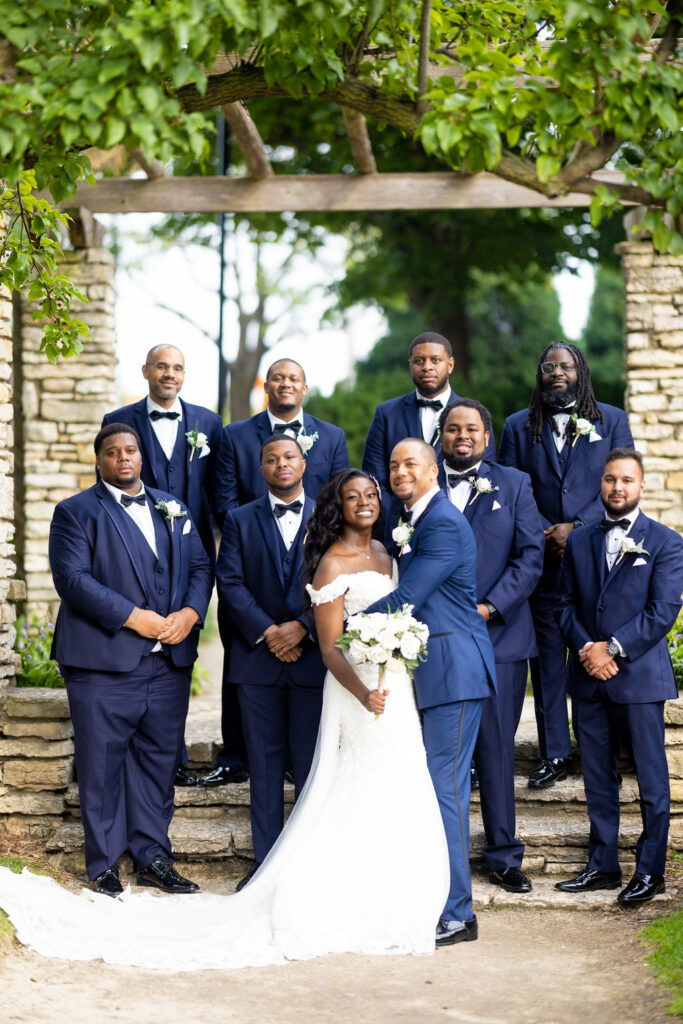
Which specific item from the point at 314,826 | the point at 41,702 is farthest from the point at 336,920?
the point at 41,702

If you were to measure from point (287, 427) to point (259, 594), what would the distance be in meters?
0.96

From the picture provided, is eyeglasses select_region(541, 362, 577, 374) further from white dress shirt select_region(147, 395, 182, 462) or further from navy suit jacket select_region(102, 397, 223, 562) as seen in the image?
white dress shirt select_region(147, 395, 182, 462)

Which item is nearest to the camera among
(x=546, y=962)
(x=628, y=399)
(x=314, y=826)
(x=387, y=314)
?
(x=546, y=962)

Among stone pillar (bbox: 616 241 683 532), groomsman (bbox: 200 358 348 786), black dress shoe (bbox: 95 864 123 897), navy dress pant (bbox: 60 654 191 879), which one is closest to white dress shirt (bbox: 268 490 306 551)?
groomsman (bbox: 200 358 348 786)

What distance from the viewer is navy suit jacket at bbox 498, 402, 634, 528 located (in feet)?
20.3

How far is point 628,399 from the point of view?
29.6ft

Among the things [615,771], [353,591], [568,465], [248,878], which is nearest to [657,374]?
[568,465]

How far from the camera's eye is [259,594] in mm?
5859

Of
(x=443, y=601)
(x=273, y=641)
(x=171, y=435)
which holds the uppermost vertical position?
(x=171, y=435)

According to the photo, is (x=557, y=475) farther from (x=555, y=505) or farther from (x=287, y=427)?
(x=287, y=427)

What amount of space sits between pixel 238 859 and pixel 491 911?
54.0 inches

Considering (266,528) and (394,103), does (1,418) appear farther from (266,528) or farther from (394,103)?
(394,103)

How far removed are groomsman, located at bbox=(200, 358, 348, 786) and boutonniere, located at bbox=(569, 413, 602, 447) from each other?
1.23 meters

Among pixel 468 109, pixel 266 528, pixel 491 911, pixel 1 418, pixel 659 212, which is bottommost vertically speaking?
pixel 491 911
